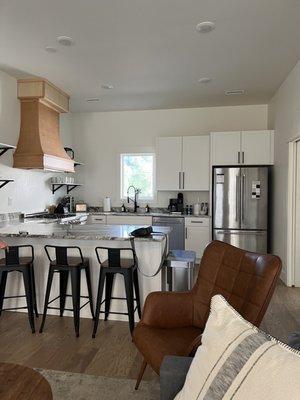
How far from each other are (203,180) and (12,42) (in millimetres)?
3515

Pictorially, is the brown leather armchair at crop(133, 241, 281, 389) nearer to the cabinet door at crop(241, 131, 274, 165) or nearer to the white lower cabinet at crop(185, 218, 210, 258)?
the white lower cabinet at crop(185, 218, 210, 258)

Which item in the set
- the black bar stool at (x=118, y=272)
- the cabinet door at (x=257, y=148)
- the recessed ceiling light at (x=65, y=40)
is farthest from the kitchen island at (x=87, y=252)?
the cabinet door at (x=257, y=148)

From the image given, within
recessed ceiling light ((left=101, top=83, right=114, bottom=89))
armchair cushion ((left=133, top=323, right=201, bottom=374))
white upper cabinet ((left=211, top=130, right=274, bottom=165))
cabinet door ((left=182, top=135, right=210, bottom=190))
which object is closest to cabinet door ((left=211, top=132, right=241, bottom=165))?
white upper cabinet ((left=211, top=130, right=274, bottom=165))

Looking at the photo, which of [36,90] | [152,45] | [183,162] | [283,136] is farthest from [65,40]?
[283,136]

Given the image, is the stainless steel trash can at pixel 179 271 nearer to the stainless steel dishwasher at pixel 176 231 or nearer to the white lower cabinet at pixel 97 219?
the stainless steel dishwasher at pixel 176 231

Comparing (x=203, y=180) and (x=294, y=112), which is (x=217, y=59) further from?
(x=203, y=180)

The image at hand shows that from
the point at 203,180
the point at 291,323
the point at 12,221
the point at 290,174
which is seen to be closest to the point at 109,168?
the point at 203,180

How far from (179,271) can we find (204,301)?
3.18 ft

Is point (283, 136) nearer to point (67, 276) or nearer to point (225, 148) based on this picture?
point (225, 148)

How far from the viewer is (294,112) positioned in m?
3.85

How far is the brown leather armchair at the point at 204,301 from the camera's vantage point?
1598 millimetres

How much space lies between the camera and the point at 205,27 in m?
2.90

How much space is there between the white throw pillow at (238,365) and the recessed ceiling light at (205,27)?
8.83 ft

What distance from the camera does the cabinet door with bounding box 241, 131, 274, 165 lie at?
495cm
